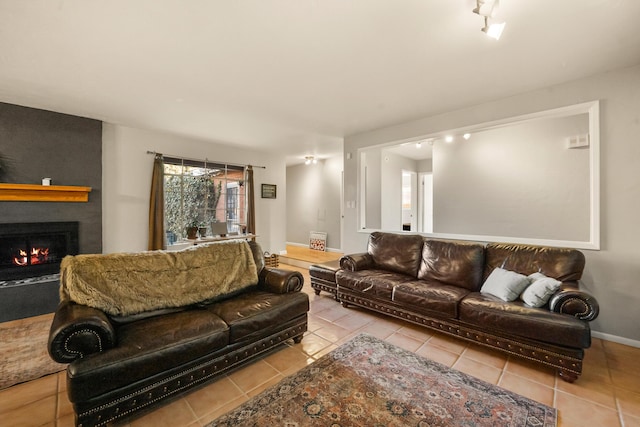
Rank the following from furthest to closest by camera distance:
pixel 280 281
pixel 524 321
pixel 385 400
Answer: pixel 280 281
pixel 524 321
pixel 385 400

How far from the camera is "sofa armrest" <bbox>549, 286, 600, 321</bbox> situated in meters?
2.01

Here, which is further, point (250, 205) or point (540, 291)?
point (250, 205)

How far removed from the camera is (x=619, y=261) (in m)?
2.62

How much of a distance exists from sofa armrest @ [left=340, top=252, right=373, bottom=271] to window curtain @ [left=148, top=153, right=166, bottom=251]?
3.27 m

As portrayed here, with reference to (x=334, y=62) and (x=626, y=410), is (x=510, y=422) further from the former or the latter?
(x=334, y=62)

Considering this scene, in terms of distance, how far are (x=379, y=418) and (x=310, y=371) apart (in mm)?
660

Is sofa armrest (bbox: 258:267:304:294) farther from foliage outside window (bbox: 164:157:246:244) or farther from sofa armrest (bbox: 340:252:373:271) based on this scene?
foliage outside window (bbox: 164:157:246:244)

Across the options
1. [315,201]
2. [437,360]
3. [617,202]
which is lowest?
[437,360]

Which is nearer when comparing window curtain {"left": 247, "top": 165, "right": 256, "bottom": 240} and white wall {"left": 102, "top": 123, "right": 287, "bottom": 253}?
white wall {"left": 102, "top": 123, "right": 287, "bottom": 253}

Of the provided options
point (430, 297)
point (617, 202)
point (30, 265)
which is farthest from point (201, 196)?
point (617, 202)

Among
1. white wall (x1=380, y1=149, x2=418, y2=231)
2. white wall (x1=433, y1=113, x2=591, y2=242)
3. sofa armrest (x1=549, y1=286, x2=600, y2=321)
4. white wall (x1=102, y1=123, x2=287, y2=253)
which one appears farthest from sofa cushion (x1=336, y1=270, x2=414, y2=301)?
white wall (x1=102, y1=123, x2=287, y2=253)

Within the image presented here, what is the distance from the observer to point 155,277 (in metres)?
2.29

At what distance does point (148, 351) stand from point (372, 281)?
2314 millimetres

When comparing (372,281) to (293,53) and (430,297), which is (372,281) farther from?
(293,53)
